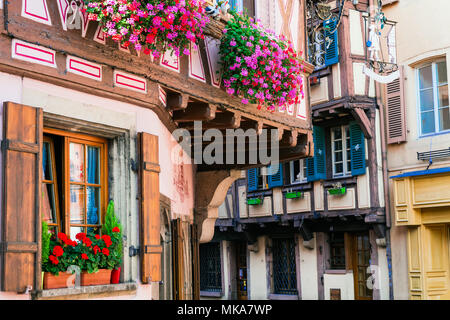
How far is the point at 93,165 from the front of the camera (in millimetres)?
6125

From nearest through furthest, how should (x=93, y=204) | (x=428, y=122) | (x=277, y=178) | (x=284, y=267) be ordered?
1. (x=93, y=204)
2. (x=428, y=122)
3. (x=277, y=178)
4. (x=284, y=267)

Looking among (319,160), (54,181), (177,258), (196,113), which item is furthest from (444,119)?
(54,181)

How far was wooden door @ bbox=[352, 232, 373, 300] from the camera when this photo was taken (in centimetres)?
1697

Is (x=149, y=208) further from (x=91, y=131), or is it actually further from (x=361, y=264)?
(x=361, y=264)

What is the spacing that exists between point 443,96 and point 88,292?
37.2ft

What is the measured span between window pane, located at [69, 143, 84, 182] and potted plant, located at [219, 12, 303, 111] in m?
2.15

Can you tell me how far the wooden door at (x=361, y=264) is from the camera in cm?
1697

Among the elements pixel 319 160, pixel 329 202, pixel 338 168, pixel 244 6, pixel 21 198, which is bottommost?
pixel 21 198

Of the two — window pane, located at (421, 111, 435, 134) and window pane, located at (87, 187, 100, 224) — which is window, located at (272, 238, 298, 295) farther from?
window pane, located at (87, 187, 100, 224)

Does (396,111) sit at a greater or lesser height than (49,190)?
greater

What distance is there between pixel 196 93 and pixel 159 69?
0.78 metres
